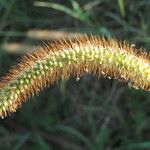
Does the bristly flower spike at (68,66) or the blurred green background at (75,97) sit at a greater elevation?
the blurred green background at (75,97)

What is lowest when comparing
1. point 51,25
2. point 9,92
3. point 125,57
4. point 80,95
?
point 9,92

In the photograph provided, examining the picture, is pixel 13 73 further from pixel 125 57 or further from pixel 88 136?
pixel 88 136

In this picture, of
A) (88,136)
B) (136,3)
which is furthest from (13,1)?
(88,136)

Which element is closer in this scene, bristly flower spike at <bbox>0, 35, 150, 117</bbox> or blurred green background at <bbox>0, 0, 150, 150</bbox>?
bristly flower spike at <bbox>0, 35, 150, 117</bbox>

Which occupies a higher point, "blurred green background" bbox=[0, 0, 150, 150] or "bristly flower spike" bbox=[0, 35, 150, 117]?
"blurred green background" bbox=[0, 0, 150, 150]
